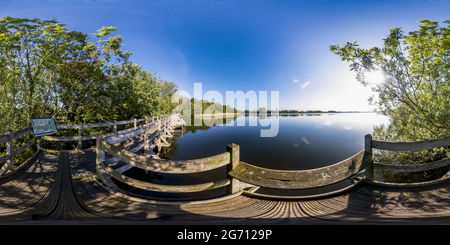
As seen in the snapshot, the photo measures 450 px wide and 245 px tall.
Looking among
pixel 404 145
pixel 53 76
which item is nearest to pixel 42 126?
pixel 53 76

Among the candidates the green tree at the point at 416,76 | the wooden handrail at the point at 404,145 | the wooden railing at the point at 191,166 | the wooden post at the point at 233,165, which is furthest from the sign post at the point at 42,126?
the green tree at the point at 416,76

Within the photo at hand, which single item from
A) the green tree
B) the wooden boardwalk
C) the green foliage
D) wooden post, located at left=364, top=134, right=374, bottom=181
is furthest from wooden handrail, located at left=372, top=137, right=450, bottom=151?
the green foliage

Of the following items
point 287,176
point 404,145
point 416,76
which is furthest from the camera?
point 416,76

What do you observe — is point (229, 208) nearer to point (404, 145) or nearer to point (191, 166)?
point (191, 166)

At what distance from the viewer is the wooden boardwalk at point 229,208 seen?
5.53ft

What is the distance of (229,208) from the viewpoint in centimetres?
189

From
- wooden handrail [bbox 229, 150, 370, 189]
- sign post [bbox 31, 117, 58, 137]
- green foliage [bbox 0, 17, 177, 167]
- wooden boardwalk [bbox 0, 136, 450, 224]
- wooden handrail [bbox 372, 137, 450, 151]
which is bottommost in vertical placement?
wooden boardwalk [bbox 0, 136, 450, 224]

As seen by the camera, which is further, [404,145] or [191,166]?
[404,145]

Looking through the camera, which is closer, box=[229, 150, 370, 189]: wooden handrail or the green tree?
box=[229, 150, 370, 189]: wooden handrail

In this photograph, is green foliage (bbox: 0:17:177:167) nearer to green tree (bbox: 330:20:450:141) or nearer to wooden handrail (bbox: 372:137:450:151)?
wooden handrail (bbox: 372:137:450:151)

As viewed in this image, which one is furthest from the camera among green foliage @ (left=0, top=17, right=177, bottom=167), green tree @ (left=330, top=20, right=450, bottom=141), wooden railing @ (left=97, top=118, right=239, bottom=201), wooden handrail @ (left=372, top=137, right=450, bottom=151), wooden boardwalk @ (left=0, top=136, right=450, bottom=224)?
green foliage @ (left=0, top=17, right=177, bottom=167)

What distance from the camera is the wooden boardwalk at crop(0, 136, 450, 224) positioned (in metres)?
1.69
